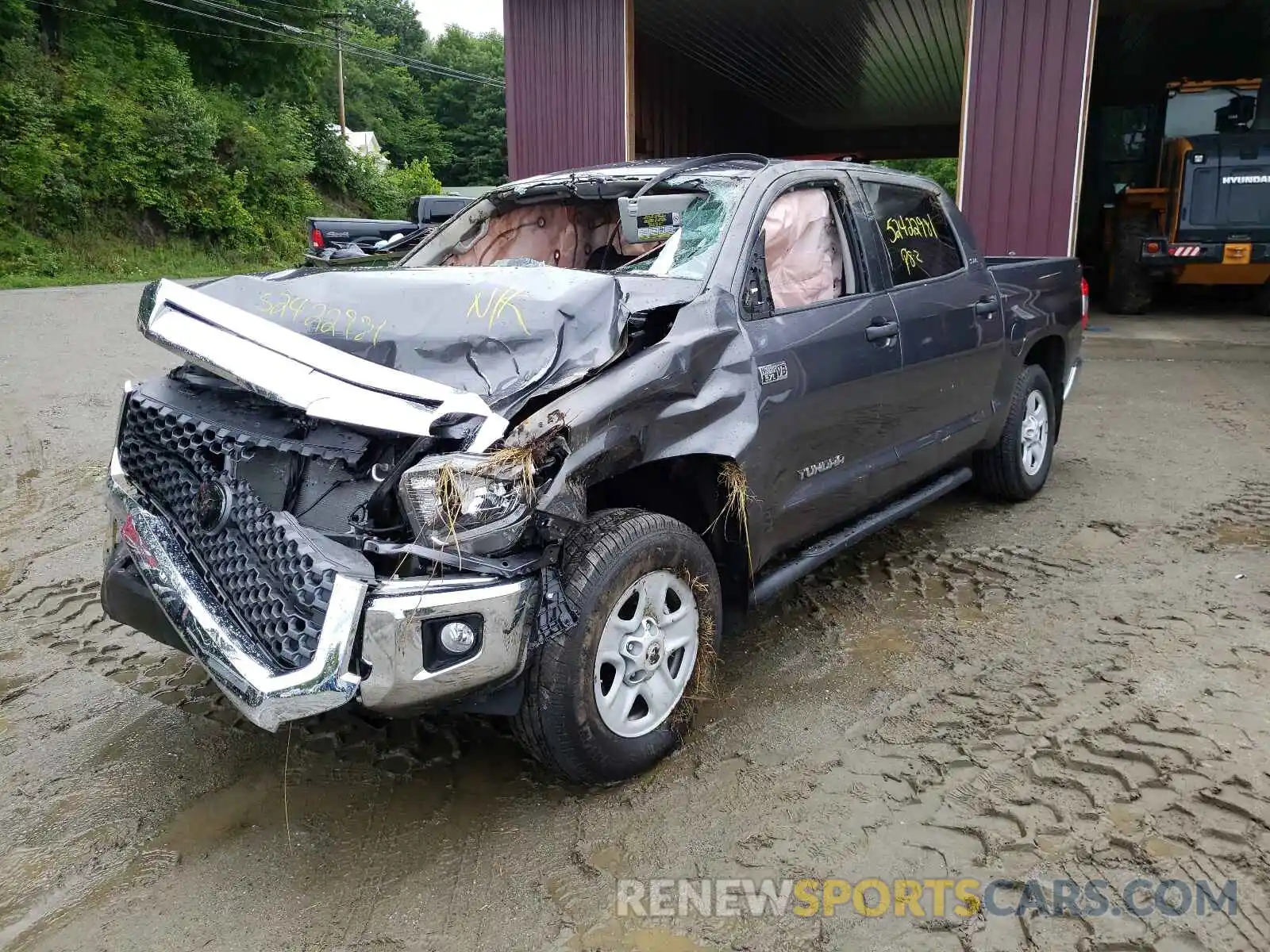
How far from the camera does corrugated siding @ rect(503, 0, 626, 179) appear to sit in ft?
38.4

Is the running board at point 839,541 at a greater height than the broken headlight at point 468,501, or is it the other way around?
the broken headlight at point 468,501

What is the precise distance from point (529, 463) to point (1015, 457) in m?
3.70

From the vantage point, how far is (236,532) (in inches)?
107

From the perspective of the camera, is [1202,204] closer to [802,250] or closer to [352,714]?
[802,250]

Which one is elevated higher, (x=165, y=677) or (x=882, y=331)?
(x=882, y=331)

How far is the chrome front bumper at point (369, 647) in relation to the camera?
239 cm

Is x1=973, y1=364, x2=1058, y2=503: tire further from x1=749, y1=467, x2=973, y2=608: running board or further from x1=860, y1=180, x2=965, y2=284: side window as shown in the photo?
x1=860, y1=180, x2=965, y2=284: side window

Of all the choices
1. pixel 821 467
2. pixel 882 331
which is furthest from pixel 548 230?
pixel 821 467

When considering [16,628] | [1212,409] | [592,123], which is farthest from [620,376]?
[592,123]

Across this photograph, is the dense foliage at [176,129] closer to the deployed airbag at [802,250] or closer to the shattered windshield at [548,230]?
the shattered windshield at [548,230]

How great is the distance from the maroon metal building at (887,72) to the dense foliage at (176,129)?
1394 cm

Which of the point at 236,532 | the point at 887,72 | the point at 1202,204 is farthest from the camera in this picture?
the point at 887,72

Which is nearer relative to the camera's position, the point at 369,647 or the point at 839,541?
the point at 369,647

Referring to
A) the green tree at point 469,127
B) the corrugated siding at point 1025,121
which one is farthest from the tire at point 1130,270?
the green tree at point 469,127
